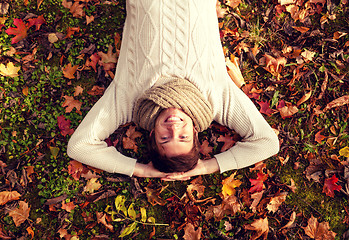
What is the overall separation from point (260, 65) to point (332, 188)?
205 cm

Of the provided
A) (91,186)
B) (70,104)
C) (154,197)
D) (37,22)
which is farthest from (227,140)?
(37,22)

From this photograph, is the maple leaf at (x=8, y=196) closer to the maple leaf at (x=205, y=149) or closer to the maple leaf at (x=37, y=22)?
the maple leaf at (x=37, y=22)

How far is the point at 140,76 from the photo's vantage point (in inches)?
121

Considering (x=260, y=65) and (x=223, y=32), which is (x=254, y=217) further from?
(x=223, y=32)

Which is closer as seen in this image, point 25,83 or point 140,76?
point 140,76

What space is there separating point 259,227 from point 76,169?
2.69 metres

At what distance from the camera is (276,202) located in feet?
12.0

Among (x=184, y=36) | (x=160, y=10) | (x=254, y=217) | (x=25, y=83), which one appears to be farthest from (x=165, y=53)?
(x=254, y=217)

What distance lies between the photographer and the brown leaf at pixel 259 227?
3.60 metres

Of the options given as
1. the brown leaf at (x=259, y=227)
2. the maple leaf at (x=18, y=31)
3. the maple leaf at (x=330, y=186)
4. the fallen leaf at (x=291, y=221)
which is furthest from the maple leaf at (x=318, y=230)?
the maple leaf at (x=18, y=31)

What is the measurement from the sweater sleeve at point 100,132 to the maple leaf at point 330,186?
2924mm

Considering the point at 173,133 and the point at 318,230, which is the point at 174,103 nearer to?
the point at 173,133

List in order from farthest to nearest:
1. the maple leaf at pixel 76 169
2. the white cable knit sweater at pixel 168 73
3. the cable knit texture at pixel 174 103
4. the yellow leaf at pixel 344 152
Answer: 1. the yellow leaf at pixel 344 152
2. the maple leaf at pixel 76 169
3. the white cable knit sweater at pixel 168 73
4. the cable knit texture at pixel 174 103

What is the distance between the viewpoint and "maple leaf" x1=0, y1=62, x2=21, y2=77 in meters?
3.82
